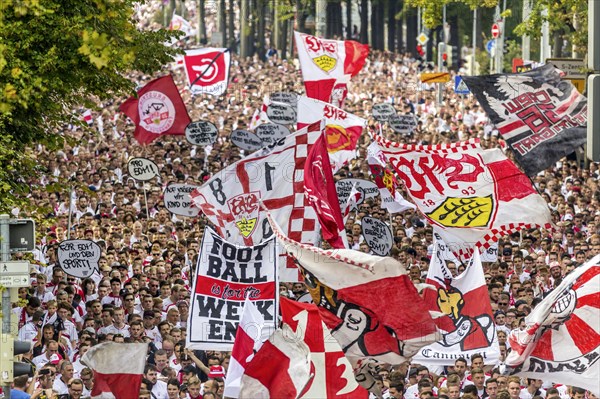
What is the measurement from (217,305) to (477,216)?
4449mm

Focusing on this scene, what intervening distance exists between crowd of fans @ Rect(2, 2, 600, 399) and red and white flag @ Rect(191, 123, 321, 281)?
2.84ft

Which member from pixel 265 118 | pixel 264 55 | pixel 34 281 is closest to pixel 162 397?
pixel 34 281

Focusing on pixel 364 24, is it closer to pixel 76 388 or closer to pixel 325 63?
pixel 325 63

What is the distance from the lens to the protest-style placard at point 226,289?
14.8 metres

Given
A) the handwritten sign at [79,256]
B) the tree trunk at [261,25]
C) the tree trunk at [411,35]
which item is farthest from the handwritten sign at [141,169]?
the tree trunk at [261,25]

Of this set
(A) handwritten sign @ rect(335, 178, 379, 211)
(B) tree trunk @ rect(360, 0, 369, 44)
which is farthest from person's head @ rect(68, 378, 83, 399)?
(B) tree trunk @ rect(360, 0, 369, 44)

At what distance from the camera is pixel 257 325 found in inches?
549

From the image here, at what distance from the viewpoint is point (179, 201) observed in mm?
22359

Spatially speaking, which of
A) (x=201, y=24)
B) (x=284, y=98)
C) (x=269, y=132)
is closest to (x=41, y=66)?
(x=269, y=132)

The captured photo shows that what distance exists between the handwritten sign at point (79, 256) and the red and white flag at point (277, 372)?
625 centimetres

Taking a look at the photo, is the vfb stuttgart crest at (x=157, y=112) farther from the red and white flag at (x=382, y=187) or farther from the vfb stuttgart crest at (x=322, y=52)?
the red and white flag at (x=382, y=187)

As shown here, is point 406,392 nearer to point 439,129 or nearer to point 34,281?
point 34,281

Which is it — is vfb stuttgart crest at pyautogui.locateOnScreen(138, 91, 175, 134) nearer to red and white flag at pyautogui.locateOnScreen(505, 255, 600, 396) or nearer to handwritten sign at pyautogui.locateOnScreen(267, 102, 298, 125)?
handwritten sign at pyautogui.locateOnScreen(267, 102, 298, 125)

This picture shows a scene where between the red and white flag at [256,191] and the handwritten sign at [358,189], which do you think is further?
the handwritten sign at [358,189]
